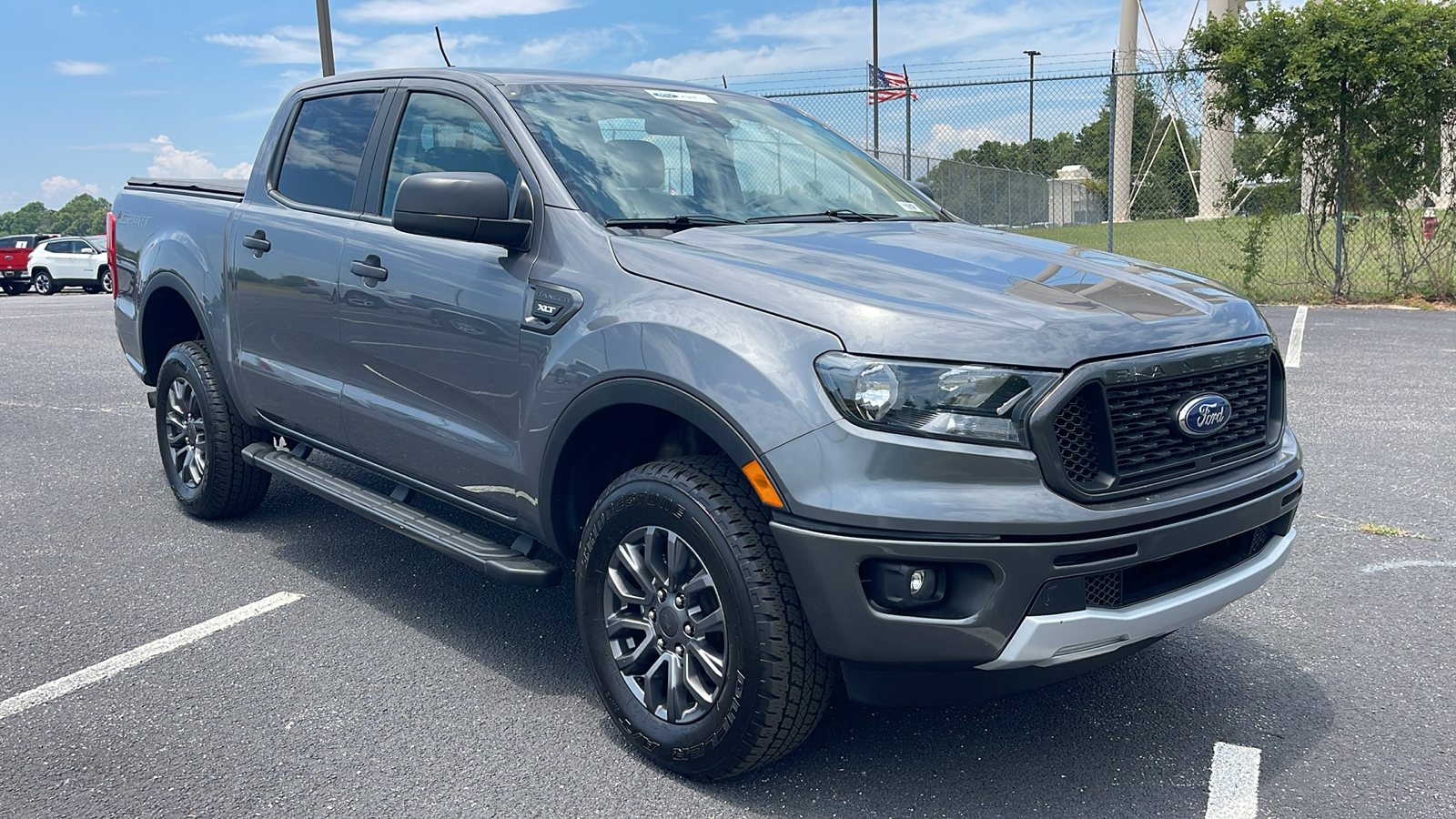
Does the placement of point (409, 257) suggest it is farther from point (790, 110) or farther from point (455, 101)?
point (790, 110)

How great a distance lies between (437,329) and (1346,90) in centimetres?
1180

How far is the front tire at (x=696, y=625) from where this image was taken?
9.02 feet

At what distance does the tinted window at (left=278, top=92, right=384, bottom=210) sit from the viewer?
442cm

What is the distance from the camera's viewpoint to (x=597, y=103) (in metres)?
3.95

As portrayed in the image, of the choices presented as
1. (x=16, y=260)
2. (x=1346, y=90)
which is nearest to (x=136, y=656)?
(x=1346, y=90)

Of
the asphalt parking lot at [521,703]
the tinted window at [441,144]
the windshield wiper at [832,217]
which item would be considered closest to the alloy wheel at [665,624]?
the asphalt parking lot at [521,703]

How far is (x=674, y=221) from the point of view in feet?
11.5

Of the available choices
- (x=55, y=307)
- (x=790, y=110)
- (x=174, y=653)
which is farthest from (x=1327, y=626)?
(x=55, y=307)

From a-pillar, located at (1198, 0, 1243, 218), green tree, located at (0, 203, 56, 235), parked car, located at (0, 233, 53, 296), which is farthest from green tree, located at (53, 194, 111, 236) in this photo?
a-pillar, located at (1198, 0, 1243, 218)

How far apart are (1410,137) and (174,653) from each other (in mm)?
12742

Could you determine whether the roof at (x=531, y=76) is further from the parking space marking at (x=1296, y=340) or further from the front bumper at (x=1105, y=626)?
the parking space marking at (x=1296, y=340)

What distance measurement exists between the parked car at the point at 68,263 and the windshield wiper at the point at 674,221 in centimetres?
3082

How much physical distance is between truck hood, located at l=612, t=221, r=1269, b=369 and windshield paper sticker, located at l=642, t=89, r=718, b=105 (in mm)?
858

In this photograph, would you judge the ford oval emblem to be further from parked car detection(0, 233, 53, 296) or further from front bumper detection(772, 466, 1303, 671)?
parked car detection(0, 233, 53, 296)
